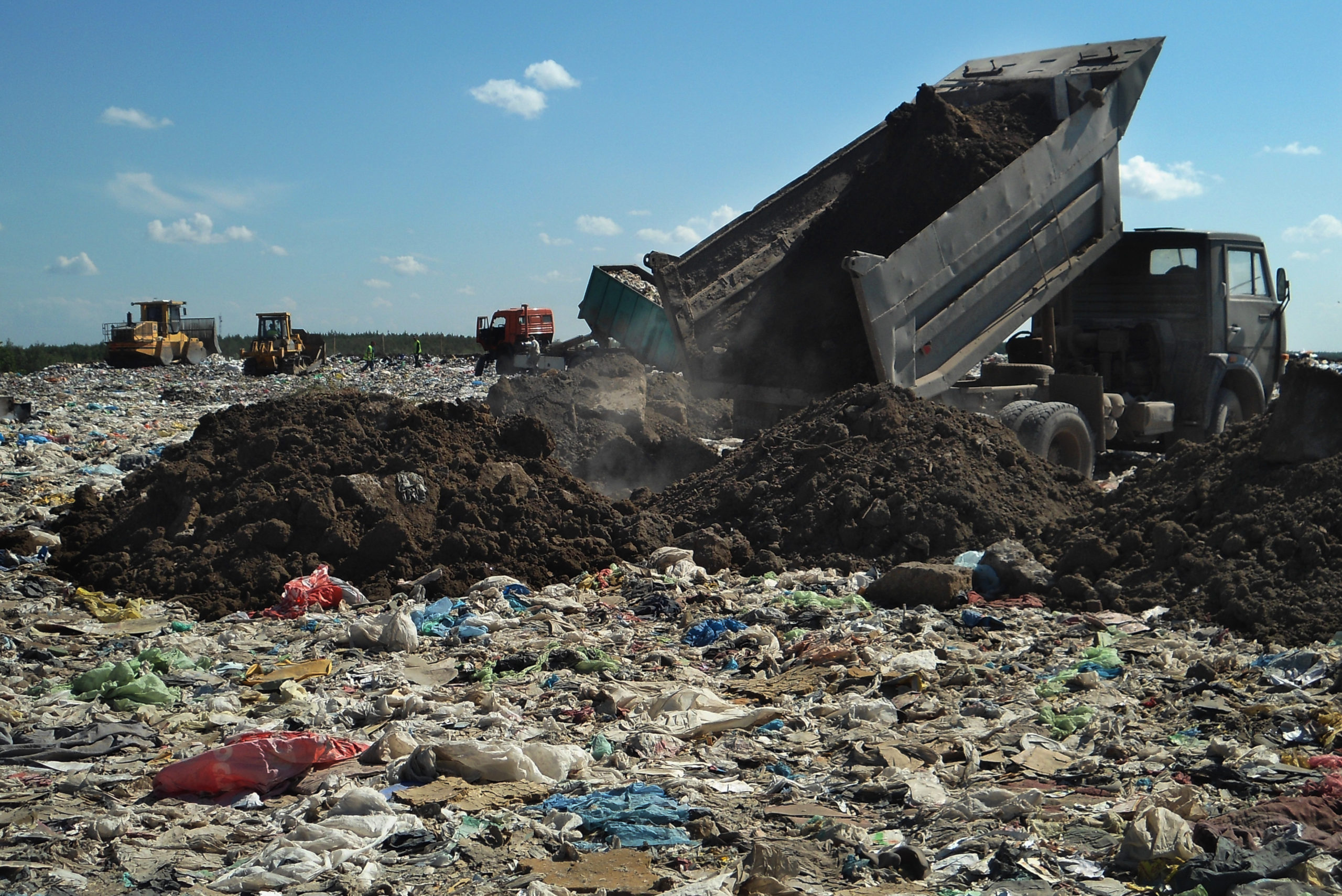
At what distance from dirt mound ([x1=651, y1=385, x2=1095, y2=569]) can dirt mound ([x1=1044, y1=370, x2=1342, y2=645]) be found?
0.61m

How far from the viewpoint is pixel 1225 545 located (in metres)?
5.83

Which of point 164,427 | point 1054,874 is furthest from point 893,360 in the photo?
point 164,427

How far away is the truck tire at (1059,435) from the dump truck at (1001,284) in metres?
0.02

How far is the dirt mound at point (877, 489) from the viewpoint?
279 inches

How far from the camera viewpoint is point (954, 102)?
34.1 ft

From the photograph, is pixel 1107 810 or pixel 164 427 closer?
pixel 1107 810

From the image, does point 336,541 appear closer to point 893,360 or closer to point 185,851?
point 185,851

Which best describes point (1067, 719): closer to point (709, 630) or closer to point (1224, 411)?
point (709, 630)

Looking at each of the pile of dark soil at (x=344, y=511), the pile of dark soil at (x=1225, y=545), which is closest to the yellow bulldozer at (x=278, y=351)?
the pile of dark soil at (x=344, y=511)

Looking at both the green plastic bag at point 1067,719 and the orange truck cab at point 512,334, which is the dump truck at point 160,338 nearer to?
the orange truck cab at point 512,334

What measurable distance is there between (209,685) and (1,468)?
27.6 feet

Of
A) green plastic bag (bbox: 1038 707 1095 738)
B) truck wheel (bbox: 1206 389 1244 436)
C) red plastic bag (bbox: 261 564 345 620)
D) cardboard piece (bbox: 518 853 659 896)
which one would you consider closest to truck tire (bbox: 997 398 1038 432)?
truck wheel (bbox: 1206 389 1244 436)

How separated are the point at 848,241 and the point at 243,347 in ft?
194

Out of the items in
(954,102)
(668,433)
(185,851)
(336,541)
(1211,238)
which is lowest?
(185,851)
